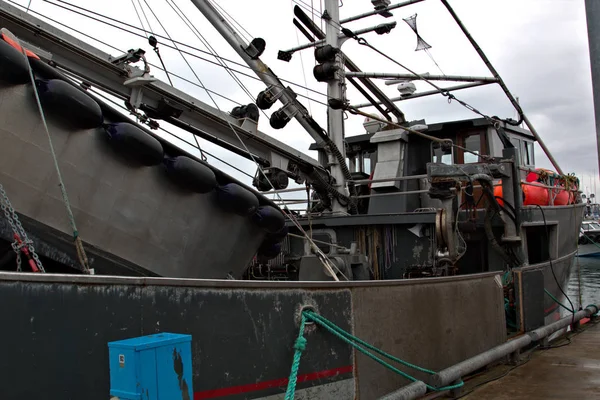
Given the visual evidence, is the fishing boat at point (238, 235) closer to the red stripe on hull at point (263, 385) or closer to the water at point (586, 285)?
the red stripe on hull at point (263, 385)

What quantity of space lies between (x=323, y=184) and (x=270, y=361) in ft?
17.1

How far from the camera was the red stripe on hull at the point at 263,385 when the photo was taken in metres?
3.42

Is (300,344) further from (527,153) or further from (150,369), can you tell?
(527,153)

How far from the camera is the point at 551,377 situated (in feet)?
19.2

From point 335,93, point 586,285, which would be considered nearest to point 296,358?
point 335,93

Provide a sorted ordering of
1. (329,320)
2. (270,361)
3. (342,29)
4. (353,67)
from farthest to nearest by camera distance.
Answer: (353,67) → (342,29) → (329,320) → (270,361)

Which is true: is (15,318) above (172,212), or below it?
below

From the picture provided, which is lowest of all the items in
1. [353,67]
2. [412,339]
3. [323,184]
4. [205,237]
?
[412,339]

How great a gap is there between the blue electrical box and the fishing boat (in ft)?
0.40

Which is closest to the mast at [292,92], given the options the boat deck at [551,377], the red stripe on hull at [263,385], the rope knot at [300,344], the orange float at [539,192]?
the orange float at [539,192]

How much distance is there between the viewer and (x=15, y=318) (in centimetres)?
273

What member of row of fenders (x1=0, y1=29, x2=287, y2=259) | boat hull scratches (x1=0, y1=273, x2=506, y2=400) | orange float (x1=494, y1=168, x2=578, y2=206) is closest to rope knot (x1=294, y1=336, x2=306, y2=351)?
boat hull scratches (x1=0, y1=273, x2=506, y2=400)

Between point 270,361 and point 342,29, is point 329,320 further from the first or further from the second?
point 342,29

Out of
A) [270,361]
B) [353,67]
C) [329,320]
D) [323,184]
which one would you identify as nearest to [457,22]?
[353,67]
